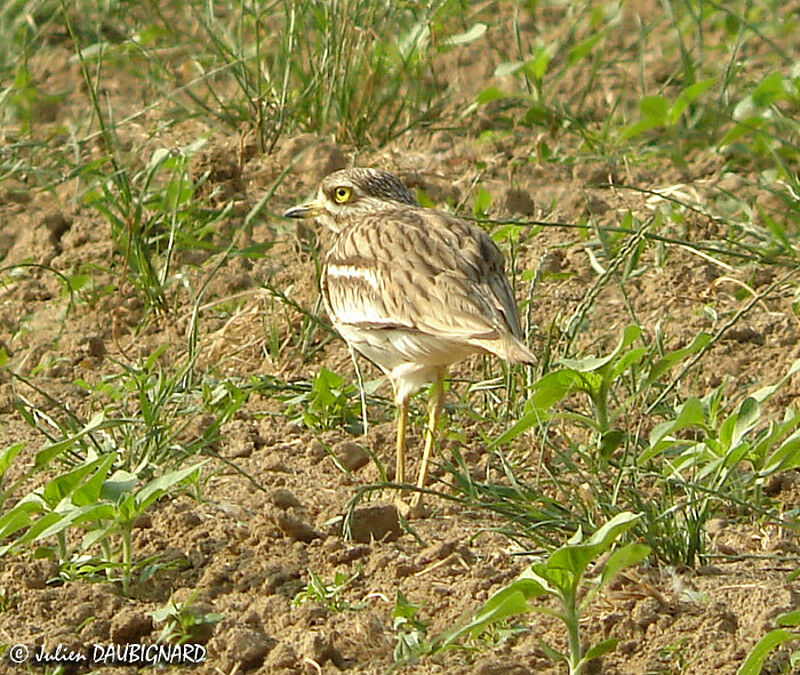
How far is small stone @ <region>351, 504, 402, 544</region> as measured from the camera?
4008 mm

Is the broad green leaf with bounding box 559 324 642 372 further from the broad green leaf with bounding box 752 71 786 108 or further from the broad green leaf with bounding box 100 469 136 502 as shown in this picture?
the broad green leaf with bounding box 752 71 786 108

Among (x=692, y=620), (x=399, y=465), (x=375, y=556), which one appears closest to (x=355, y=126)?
(x=399, y=465)

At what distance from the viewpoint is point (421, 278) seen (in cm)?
442

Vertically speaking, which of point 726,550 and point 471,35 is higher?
point 471,35

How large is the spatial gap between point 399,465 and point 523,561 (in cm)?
70

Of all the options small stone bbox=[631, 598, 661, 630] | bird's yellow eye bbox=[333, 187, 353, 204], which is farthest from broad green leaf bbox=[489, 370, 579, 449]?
bird's yellow eye bbox=[333, 187, 353, 204]

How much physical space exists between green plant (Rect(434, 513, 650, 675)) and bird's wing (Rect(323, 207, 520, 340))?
3.25ft

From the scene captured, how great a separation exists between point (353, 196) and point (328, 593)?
1.90 m

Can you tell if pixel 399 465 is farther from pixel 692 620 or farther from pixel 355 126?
pixel 355 126

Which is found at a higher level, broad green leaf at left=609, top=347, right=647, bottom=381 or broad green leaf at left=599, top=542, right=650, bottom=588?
broad green leaf at left=599, top=542, right=650, bottom=588

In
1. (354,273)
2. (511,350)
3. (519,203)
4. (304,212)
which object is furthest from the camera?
(519,203)

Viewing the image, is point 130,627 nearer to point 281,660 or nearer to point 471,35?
point 281,660

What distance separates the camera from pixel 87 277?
539 cm

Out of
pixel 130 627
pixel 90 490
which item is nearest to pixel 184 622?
pixel 130 627
